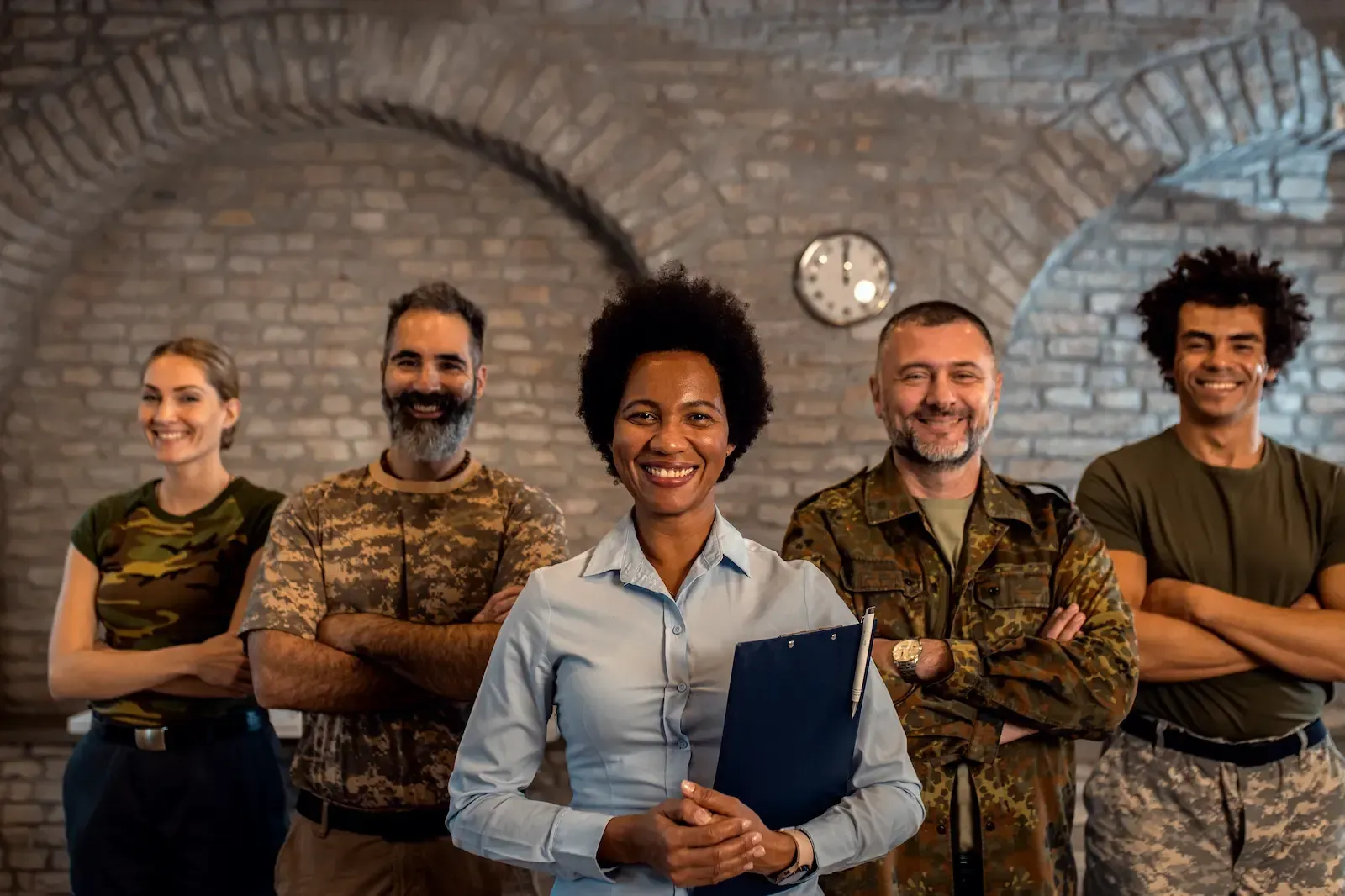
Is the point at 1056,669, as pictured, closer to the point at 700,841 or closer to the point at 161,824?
the point at 700,841

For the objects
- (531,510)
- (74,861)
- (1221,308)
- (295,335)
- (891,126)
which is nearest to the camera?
(531,510)

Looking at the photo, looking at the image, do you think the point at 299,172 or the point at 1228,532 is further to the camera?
the point at 299,172

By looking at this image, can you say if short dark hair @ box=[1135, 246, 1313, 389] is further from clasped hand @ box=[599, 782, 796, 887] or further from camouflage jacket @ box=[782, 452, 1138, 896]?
clasped hand @ box=[599, 782, 796, 887]

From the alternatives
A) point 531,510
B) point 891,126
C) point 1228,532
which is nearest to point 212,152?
point 891,126

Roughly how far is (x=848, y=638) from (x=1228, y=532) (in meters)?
1.42

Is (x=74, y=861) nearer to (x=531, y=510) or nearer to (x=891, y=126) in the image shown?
(x=531, y=510)

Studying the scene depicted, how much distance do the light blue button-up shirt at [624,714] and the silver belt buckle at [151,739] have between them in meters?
1.49

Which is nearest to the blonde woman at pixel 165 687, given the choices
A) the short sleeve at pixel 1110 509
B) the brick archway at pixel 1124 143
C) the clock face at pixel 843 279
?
the short sleeve at pixel 1110 509

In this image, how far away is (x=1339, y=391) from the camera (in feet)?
15.2

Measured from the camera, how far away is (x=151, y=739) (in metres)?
2.72

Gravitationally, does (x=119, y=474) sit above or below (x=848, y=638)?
above

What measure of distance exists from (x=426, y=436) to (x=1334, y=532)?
2.00 metres

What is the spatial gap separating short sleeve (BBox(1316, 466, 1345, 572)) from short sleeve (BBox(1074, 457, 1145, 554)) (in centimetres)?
38

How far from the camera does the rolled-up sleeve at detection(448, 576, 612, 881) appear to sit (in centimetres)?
149
